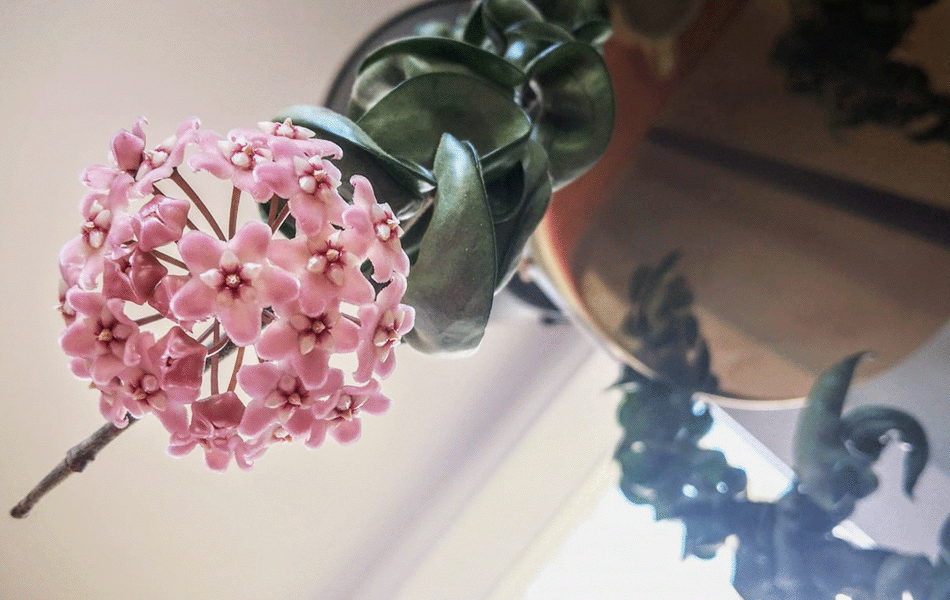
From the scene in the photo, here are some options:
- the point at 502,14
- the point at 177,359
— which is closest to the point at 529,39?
the point at 502,14

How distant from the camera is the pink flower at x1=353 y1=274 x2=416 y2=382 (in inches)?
9.1

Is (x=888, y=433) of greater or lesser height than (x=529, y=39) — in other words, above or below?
below

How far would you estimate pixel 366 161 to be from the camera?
11.1 inches

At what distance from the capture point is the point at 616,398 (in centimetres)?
73

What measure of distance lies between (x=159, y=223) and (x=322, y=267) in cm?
6

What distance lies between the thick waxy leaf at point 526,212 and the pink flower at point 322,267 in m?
0.11

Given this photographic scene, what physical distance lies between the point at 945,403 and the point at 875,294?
0.23 ft

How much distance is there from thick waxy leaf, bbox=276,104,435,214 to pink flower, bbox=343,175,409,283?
43 millimetres

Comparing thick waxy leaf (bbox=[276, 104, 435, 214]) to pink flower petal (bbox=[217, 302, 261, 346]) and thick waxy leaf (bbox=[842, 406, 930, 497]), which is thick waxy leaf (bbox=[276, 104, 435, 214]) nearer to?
pink flower petal (bbox=[217, 302, 261, 346])

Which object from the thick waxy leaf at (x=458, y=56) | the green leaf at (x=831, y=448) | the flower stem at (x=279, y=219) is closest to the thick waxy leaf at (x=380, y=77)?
the thick waxy leaf at (x=458, y=56)

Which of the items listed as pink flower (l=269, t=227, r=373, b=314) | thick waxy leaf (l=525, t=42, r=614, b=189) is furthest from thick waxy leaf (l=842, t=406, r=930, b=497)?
pink flower (l=269, t=227, r=373, b=314)

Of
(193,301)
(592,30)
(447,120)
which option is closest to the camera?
(193,301)

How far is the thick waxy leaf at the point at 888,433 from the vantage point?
1.29ft

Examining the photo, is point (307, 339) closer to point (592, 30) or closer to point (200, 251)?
point (200, 251)
